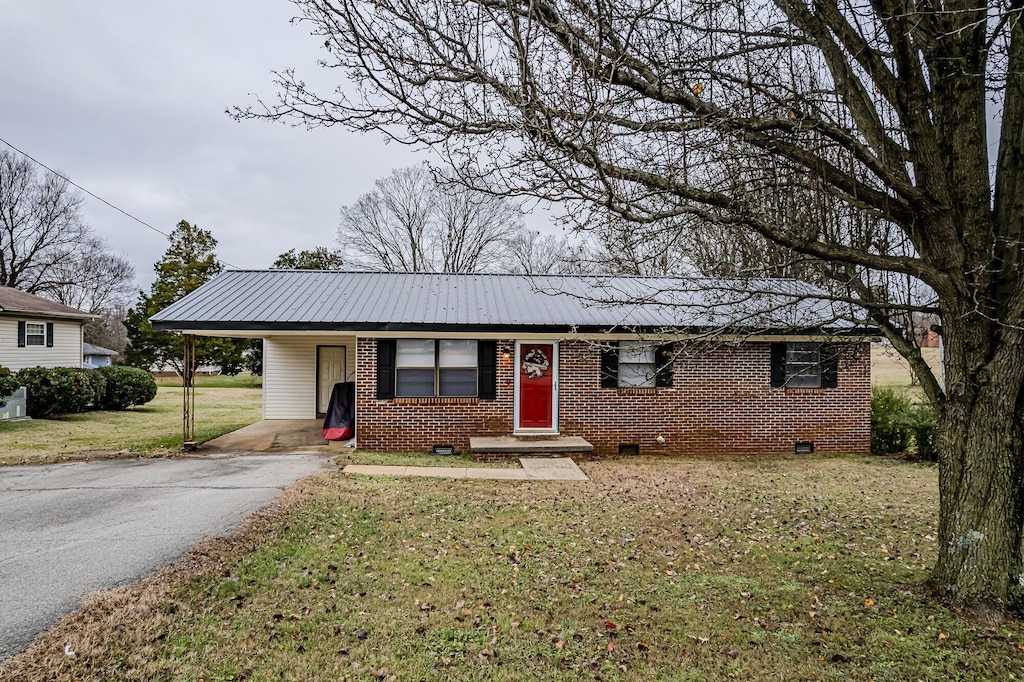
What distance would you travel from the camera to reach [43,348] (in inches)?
770

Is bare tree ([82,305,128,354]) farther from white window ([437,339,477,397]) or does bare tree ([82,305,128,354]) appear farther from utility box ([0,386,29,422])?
white window ([437,339,477,397])

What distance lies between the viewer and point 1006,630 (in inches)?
147

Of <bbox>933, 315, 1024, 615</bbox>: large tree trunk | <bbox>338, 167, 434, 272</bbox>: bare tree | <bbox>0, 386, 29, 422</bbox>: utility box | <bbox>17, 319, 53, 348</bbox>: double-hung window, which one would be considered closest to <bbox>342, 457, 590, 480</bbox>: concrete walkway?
<bbox>933, 315, 1024, 615</bbox>: large tree trunk

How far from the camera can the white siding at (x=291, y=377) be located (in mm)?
15781

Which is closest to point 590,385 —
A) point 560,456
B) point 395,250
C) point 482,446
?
point 560,456

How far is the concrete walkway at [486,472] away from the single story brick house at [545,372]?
1.76 metres

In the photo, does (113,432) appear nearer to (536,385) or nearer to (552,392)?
(536,385)

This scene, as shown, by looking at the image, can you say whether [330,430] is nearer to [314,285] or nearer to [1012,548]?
[314,285]

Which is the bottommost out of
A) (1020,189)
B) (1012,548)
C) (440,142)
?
(1012,548)

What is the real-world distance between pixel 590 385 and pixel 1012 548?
8.05 metres

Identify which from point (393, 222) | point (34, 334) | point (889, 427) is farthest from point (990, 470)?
point (393, 222)

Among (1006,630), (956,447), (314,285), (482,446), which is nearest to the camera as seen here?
(1006,630)

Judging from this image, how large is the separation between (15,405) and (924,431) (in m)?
22.8

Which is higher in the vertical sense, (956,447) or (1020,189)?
(1020,189)
